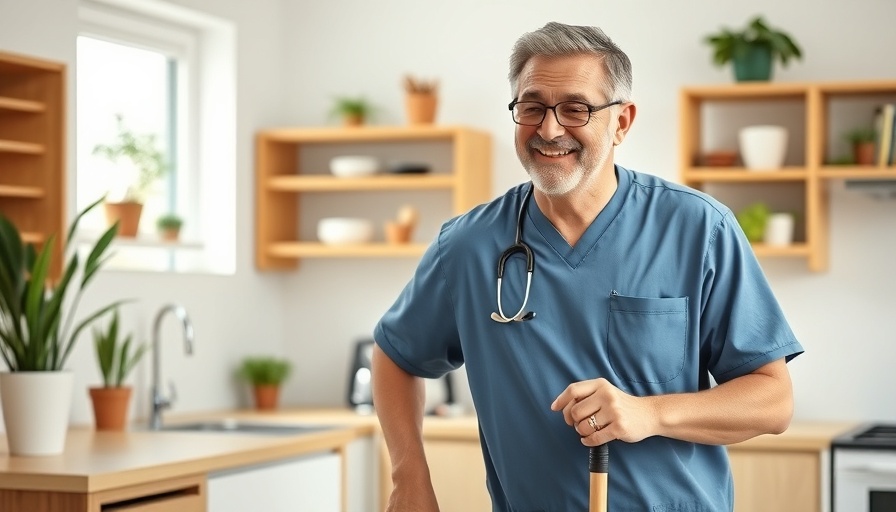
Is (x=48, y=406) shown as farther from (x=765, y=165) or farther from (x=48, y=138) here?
(x=765, y=165)

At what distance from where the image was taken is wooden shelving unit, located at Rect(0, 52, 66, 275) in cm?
371

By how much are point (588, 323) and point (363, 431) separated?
2465 mm

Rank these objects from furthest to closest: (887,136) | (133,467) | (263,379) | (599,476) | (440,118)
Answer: (440,118) → (263,379) → (887,136) → (133,467) → (599,476)

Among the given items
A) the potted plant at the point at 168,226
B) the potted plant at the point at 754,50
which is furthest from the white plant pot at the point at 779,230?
the potted plant at the point at 168,226

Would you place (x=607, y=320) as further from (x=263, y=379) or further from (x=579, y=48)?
(x=263, y=379)

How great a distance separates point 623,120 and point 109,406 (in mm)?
2290

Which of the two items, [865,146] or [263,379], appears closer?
[865,146]

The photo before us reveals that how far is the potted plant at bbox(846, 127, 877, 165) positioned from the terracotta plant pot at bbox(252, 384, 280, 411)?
2237 mm

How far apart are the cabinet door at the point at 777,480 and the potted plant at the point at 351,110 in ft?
6.15

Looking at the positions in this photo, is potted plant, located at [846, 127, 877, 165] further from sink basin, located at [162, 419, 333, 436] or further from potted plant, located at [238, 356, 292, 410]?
potted plant, located at [238, 356, 292, 410]

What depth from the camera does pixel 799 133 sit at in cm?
441


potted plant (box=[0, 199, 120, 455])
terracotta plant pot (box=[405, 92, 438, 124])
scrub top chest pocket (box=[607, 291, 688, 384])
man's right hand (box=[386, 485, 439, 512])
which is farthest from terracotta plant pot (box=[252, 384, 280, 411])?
scrub top chest pocket (box=[607, 291, 688, 384])

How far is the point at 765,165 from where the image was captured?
13.9 ft

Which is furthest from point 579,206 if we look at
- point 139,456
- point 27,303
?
point 27,303
